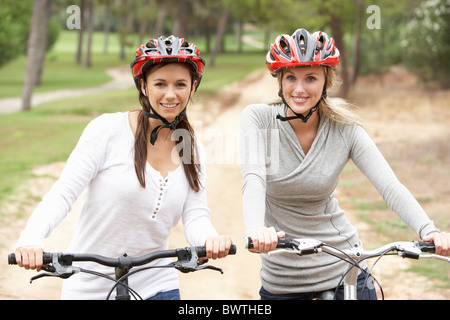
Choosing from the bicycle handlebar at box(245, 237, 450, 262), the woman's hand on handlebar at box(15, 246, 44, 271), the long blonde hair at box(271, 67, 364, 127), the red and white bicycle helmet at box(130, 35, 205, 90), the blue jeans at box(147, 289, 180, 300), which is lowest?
the blue jeans at box(147, 289, 180, 300)

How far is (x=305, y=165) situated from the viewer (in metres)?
3.46

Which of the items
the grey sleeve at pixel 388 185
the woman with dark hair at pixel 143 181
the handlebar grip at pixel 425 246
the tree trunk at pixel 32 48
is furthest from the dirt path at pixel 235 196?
the tree trunk at pixel 32 48

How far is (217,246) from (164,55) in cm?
108

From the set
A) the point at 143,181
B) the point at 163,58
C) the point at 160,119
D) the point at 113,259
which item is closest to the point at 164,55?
the point at 163,58

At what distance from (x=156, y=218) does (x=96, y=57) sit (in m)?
68.2

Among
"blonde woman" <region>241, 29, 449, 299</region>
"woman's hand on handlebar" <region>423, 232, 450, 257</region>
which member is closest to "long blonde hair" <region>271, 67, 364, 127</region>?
"blonde woman" <region>241, 29, 449, 299</region>

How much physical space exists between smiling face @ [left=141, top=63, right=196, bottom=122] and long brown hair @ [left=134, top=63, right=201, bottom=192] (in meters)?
0.04

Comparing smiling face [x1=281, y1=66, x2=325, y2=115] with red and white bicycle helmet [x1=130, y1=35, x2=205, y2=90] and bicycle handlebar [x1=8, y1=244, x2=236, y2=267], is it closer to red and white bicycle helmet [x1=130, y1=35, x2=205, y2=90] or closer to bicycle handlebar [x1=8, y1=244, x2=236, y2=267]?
red and white bicycle helmet [x1=130, y1=35, x2=205, y2=90]

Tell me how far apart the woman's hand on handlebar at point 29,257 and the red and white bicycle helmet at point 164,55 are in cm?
116

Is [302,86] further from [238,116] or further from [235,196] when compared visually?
[238,116]

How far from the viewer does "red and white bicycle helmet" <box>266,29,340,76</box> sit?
11.7 ft

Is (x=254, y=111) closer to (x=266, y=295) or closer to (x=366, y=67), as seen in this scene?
(x=266, y=295)

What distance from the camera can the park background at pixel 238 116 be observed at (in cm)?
729

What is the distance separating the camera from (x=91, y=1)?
5331 centimetres
